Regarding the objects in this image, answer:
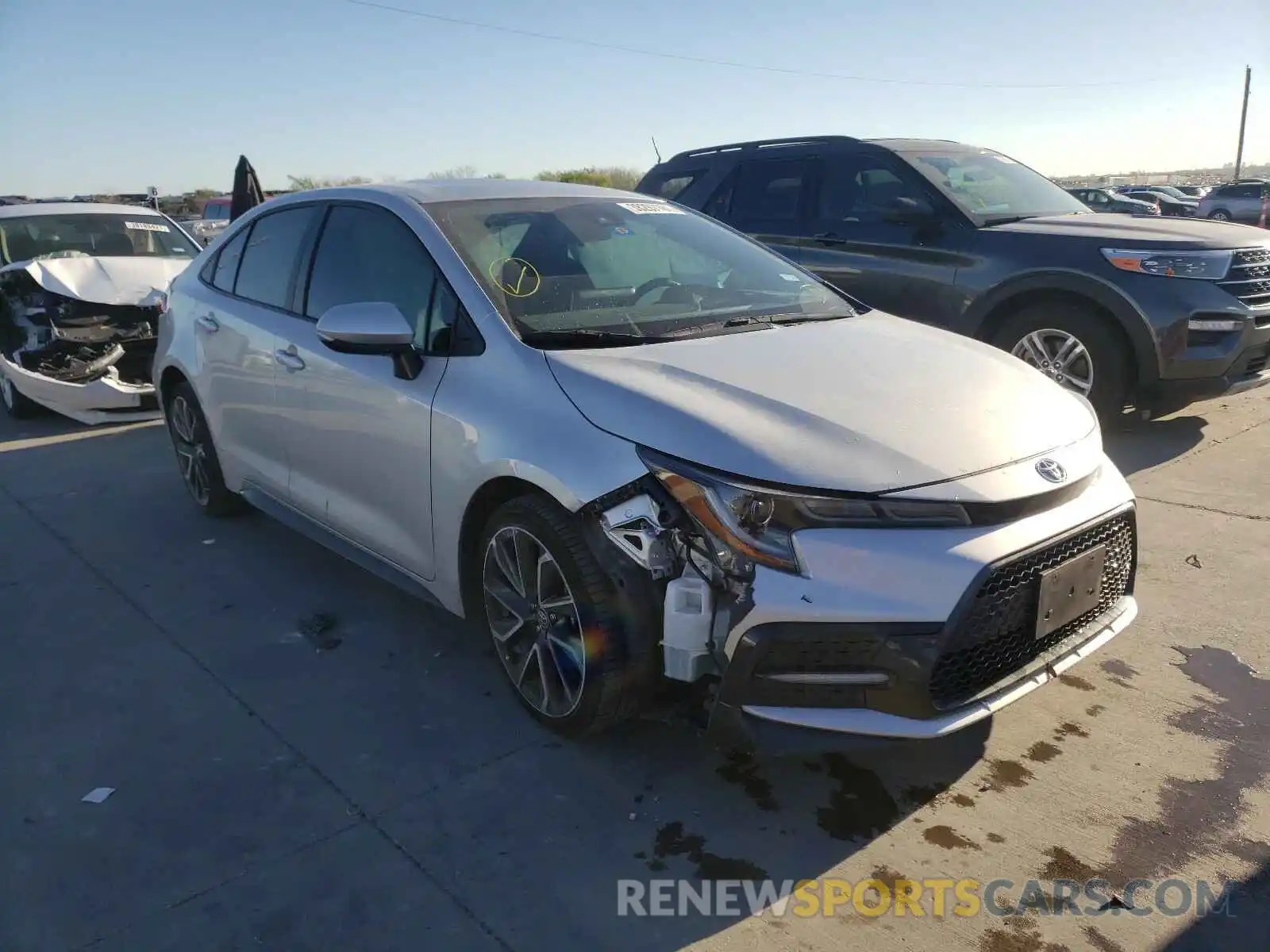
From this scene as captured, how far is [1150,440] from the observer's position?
6254mm

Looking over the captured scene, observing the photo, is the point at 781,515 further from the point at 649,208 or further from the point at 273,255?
the point at 273,255

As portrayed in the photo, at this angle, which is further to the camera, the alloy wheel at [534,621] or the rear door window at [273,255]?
the rear door window at [273,255]

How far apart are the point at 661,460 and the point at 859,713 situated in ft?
2.67

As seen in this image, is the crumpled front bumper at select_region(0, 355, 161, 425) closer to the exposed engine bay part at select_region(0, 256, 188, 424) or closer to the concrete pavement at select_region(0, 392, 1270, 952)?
the exposed engine bay part at select_region(0, 256, 188, 424)

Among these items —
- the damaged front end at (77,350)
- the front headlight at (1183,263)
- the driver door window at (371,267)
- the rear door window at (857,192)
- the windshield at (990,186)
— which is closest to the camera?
the driver door window at (371,267)

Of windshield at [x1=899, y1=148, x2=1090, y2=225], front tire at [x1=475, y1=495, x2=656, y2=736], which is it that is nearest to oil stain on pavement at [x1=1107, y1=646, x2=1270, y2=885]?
front tire at [x1=475, y1=495, x2=656, y2=736]

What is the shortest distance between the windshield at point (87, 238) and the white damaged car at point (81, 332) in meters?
0.16

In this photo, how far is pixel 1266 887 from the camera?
93.7 inches

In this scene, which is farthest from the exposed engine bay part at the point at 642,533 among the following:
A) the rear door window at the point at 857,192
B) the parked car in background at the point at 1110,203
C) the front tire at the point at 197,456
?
the parked car in background at the point at 1110,203

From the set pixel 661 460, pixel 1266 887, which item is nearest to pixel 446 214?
pixel 661 460

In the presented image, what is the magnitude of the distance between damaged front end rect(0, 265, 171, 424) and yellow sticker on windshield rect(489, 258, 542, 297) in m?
5.24

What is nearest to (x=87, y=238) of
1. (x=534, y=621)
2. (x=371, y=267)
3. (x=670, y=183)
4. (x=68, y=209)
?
(x=68, y=209)

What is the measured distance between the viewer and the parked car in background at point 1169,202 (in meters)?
28.3

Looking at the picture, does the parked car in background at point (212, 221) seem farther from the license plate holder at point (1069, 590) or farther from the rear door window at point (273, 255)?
the license plate holder at point (1069, 590)
